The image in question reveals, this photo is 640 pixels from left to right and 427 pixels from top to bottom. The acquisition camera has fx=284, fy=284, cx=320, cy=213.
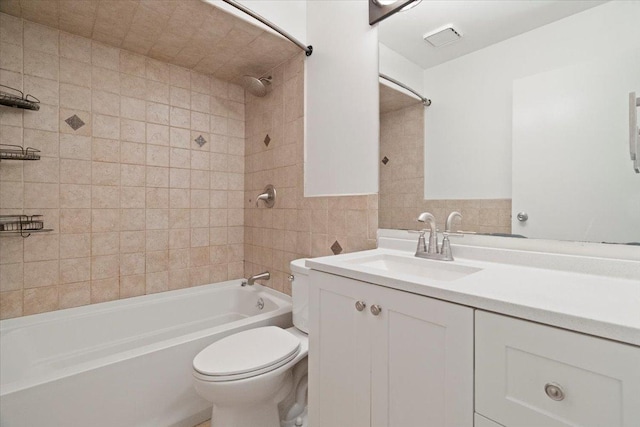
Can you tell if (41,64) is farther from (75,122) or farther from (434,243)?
(434,243)

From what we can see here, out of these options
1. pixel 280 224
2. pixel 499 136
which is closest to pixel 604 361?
pixel 499 136

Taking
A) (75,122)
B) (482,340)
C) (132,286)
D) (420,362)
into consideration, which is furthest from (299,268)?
(75,122)

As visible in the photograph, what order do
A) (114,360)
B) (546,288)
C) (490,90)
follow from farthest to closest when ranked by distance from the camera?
(114,360) < (490,90) < (546,288)

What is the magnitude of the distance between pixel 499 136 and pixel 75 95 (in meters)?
Result: 2.31

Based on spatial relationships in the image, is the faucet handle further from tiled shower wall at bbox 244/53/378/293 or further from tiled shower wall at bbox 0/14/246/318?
tiled shower wall at bbox 0/14/246/318

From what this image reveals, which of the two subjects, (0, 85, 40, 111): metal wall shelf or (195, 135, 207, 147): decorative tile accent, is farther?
(195, 135, 207, 147): decorative tile accent

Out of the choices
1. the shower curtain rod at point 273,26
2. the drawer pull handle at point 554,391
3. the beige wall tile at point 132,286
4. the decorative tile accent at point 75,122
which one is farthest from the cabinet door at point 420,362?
the decorative tile accent at point 75,122

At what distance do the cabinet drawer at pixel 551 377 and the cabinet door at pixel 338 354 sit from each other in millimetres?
339

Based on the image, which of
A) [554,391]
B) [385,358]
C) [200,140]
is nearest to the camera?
[554,391]

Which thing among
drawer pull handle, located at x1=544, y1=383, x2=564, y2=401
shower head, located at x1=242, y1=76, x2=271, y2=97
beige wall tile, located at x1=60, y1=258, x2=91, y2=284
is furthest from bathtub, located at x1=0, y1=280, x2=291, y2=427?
shower head, located at x1=242, y1=76, x2=271, y2=97

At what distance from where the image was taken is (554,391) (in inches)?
21.3

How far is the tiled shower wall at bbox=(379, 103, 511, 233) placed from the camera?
134 centimetres

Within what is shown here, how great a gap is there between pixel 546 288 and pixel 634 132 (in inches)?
22.3

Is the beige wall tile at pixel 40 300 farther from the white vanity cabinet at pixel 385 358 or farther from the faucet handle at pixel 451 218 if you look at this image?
the faucet handle at pixel 451 218
